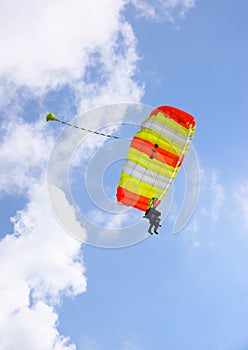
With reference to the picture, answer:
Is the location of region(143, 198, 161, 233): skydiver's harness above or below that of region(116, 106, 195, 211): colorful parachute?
below

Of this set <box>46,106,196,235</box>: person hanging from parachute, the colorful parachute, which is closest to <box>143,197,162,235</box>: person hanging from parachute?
<box>46,106,196,235</box>: person hanging from parachute

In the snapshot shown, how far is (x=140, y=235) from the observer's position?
20.6 m

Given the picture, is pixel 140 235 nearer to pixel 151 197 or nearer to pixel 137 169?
pixel 151 197

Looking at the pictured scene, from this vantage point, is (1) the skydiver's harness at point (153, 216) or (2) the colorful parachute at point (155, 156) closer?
(1) the skydiver's harness at point (153, 216)

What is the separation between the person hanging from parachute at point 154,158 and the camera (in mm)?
19750

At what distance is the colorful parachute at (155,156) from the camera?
64.8 ft

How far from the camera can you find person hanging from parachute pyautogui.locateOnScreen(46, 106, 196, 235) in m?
19.8

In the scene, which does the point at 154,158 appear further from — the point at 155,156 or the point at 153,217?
the point at 153,217

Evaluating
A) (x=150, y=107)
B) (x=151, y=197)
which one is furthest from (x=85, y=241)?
(x=150, y=107)

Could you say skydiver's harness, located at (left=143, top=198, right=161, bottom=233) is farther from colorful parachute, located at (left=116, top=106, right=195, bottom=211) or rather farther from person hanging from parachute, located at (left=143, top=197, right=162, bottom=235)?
colorful parachute, located at (left=116, top=106, right=195, bottom=211)

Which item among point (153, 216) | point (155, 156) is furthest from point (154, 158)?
point (153, 216)

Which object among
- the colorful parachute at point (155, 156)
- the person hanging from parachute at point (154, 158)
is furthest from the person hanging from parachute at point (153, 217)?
the colorful parachute at point (155, 156)

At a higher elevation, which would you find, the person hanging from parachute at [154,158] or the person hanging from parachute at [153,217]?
the person hanging from parachute at [154,158]

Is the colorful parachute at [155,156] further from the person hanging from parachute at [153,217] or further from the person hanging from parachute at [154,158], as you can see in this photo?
the person hanging from parachute at [153,217]
